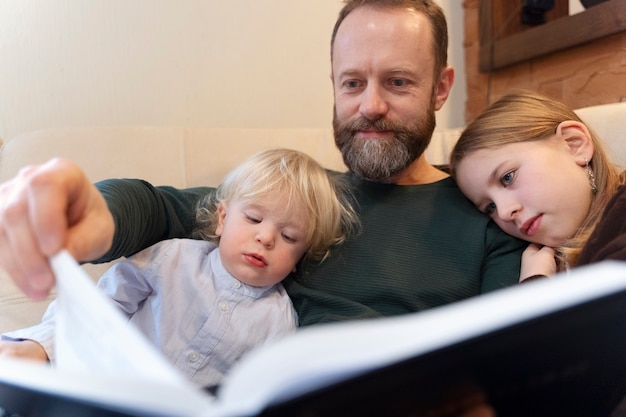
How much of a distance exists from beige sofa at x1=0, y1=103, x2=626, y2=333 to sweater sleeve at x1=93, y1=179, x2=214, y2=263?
160mm

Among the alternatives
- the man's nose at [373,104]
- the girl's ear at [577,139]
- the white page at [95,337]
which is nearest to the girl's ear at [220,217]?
the man's nose at [373,104]

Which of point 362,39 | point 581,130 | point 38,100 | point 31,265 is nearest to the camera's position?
point 31,265

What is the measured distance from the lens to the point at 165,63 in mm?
1483

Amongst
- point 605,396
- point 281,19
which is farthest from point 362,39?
point 605,396

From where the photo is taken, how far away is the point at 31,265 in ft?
1.72

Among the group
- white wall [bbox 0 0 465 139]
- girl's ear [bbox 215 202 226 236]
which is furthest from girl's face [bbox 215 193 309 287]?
white wall [bbox 0 0 465 139]

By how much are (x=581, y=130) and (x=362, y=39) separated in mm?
486

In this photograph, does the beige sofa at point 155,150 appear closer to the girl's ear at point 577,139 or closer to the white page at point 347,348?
the girl's ear at point 577,139

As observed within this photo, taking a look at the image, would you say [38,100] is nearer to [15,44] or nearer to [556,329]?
[15,44]

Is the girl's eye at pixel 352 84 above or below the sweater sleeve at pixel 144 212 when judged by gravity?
above

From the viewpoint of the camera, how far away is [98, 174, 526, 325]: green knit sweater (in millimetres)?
965

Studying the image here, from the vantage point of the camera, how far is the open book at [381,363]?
0.30 meters

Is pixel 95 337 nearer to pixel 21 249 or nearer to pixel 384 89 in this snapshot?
pixel 21 249

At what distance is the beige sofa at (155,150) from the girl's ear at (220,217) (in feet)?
0.83
